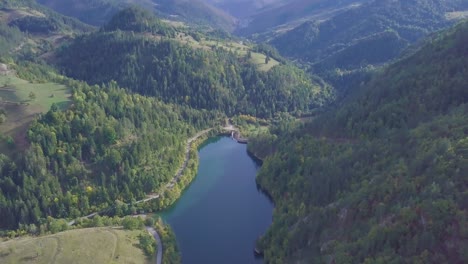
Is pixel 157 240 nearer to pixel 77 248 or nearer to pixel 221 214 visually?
pixel 77 248

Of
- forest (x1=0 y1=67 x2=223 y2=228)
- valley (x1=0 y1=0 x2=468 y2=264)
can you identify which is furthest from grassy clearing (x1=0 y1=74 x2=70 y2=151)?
forest (x1=0 y1=67 x2=223 y2=228)

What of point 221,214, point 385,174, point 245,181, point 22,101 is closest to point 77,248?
point 221,214

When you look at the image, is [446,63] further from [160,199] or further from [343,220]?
[160,199]

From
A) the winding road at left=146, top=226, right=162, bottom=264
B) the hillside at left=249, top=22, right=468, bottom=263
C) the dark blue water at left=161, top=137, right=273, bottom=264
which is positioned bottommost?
the dark blue water at left=161, top=137, right=273, bottom=264

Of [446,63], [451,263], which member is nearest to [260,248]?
[451,263]

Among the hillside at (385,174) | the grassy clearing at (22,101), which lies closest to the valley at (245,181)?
the hillside at (385,174)

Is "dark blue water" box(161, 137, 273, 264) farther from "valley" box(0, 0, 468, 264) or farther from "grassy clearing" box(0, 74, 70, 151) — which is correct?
"grassy clearing" box(0, 74, 70, 151)

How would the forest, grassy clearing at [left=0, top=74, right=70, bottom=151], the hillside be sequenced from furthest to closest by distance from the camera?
grassy clearing at [left=0, top=74, right=70, bottom=151] < the forest < the hillside
